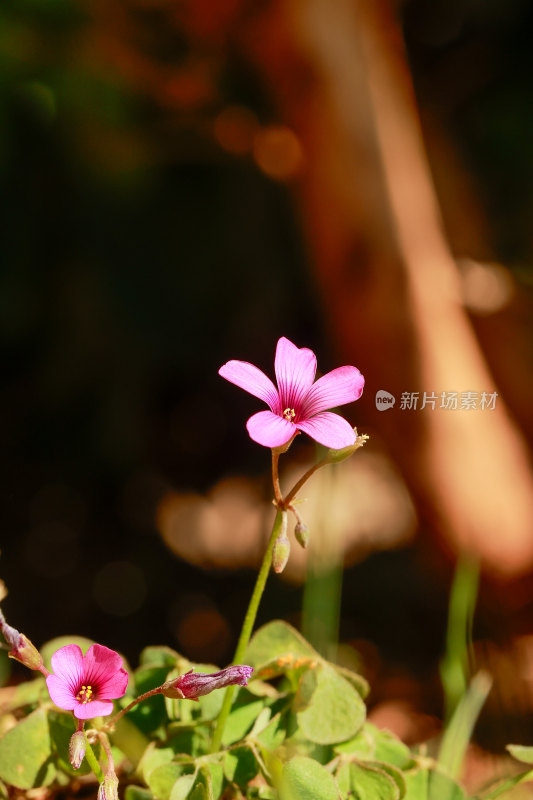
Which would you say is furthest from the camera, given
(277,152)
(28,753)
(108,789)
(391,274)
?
(277,152)

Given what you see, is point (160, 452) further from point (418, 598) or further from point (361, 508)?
point (418, 598)

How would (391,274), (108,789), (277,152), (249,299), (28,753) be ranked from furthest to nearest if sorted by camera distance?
(249,299), (277,152), (391,274), (28,753), (108,789)

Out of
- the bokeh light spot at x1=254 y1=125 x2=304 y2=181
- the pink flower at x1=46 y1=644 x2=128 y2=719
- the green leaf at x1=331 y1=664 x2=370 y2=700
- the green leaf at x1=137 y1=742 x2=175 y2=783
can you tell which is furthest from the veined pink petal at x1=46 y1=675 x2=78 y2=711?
the bokeh light spot at x1=254 y1=125 x2=304 y2=181

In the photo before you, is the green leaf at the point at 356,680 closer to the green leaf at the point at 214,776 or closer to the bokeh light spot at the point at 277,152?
the green leaf at the point at 214,776

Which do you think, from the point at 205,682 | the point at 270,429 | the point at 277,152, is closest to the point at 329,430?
the point at 270,429

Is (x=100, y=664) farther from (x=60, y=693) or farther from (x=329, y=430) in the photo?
(x=329, y=430)

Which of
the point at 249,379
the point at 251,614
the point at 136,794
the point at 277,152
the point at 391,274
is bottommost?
the point at 136,794

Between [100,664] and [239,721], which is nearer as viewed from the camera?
[100,664]

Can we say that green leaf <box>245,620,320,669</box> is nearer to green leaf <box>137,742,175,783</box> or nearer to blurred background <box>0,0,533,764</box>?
green leaf <box>137,742,175,783</box>
